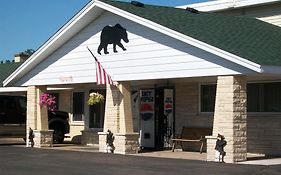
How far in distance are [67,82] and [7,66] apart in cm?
1397

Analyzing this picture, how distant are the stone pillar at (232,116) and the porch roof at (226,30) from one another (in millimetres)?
855

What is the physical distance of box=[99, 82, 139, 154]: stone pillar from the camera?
62.0 ft

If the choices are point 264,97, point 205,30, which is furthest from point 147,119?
point 205,30

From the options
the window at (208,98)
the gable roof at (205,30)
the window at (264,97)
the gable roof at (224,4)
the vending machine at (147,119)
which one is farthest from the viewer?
the vending machine at (147,119)

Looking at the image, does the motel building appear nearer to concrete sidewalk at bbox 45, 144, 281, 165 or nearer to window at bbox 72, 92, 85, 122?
concrete sidewalk at bbox 45, 144, 281, 165

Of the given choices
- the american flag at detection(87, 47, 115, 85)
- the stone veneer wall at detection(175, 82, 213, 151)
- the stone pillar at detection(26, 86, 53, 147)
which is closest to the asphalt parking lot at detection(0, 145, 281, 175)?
the american flag at detection(87, 47, 115, 85)

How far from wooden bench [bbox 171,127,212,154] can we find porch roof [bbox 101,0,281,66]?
358cm

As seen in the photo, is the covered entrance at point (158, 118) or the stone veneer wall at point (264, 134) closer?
the stone veneer wall at point (264, 134)

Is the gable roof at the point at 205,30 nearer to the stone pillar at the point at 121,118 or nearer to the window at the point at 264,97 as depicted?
the window at the point at 264,97

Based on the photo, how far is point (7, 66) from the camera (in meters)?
34.2

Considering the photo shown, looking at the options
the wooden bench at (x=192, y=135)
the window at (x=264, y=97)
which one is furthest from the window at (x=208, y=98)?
the window at (x=264, y=97)

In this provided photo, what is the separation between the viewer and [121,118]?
19.1m

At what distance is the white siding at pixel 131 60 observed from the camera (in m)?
16.5

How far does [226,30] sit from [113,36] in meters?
3.71
